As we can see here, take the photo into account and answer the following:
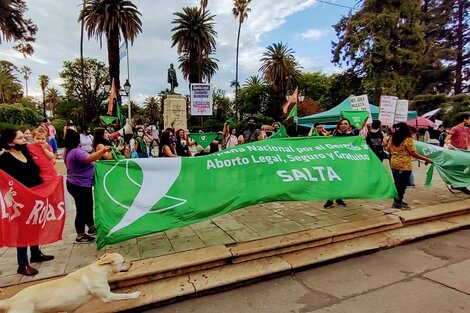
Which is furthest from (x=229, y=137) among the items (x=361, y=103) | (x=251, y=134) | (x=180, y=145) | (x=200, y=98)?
(x=361, y=103)

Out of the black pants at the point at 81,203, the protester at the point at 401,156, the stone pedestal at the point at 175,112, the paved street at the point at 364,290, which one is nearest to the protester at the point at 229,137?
the protester at the point at 401,156

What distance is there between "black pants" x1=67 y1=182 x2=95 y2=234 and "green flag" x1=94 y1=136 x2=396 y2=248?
80cm

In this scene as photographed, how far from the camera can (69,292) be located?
241 cm

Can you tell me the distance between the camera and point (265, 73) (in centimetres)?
4384

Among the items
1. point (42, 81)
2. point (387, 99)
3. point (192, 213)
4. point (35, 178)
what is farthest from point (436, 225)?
point (42, 81)

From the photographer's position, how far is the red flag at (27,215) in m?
3.20

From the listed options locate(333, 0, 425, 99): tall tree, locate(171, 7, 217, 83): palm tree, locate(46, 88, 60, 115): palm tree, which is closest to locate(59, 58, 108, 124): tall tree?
locate(171, 7, 217, 83): palm tree

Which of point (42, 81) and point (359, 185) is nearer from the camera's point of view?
point (359, 185)

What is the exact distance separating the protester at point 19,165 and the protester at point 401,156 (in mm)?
5429

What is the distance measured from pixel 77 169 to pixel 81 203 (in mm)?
486

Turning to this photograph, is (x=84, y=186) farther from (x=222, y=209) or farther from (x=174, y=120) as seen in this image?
(x=174, y=120)

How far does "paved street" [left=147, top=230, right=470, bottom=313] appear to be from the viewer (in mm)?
2793

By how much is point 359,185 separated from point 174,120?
55.3ft

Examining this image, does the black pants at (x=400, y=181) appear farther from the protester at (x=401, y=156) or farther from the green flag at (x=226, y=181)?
the green flag at (x=226, y=181)
